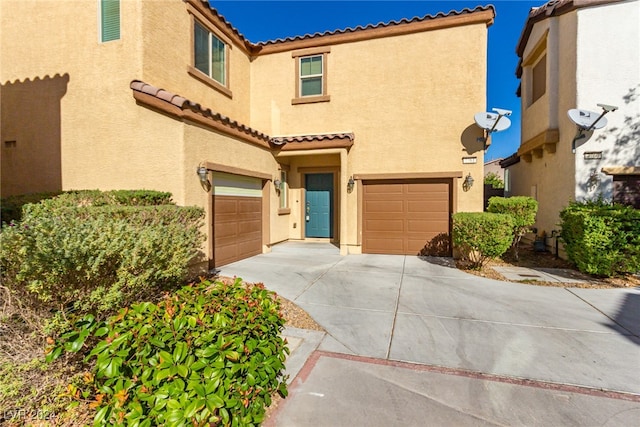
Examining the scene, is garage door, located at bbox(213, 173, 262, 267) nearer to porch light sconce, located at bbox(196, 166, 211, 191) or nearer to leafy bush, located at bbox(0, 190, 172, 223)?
porch light sconce, located at bbox(196, 166, 211, 191)

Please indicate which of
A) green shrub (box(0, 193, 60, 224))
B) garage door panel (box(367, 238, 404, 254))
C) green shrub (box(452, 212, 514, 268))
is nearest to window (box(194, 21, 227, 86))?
green shrub (box(0, 193, 60, 224))

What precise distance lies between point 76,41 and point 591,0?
42.7ft

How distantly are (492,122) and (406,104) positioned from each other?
256 centimetres

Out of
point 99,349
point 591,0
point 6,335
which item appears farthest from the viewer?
point 591,0

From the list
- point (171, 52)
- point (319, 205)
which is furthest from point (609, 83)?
point (171, 52)

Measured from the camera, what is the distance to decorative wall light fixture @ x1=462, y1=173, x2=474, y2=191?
880 cm

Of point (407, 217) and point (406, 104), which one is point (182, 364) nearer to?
point (407, 217)

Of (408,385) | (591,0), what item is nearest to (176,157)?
(408,385)

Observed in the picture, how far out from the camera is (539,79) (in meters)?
10.2

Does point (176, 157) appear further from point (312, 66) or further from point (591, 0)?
point (591, 0)

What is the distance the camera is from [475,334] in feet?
13.3

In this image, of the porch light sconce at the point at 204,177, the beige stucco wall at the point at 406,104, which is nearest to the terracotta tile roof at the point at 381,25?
the beige stucco wall at the point at 406,104

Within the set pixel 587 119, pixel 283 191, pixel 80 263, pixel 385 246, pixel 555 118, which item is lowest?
pixel 385 246

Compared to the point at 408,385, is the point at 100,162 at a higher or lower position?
higher
